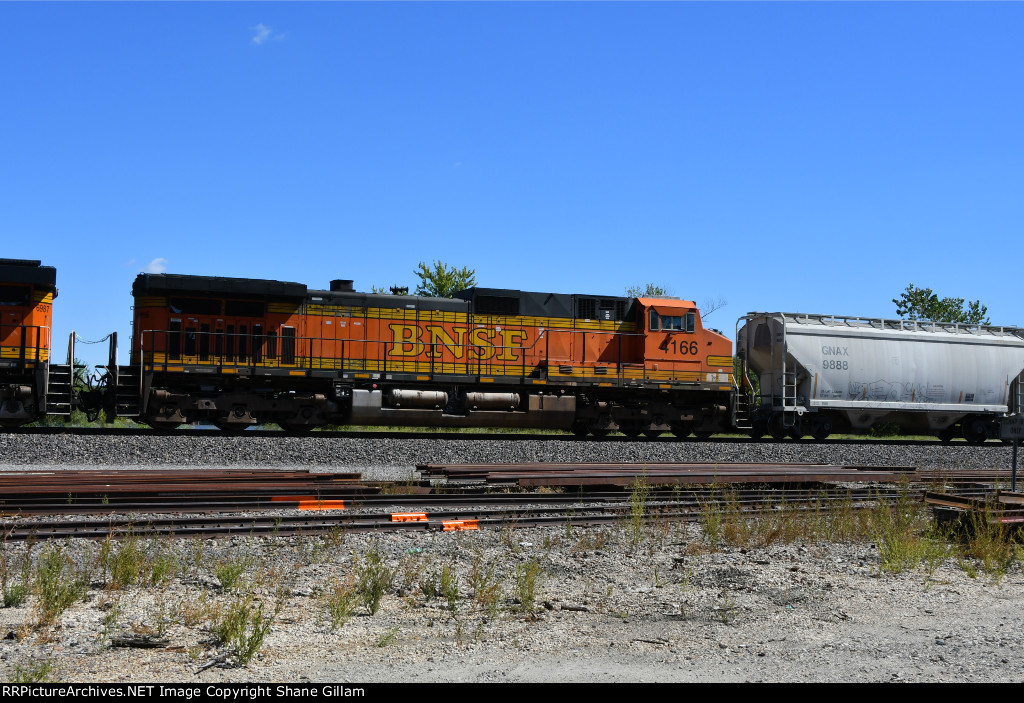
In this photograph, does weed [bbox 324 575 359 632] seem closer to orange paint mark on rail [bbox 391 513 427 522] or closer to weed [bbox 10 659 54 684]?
weed [bbox 10 659 54 684]

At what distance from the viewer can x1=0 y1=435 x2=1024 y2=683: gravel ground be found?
4910mm

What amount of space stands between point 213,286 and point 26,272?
3.56 metres

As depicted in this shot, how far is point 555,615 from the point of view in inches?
246

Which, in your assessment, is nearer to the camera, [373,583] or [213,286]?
[373,583]

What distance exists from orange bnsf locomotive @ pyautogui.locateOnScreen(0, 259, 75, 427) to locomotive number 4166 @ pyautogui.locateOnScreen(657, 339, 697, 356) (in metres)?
13.3

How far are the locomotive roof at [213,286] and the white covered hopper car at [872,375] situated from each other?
11.6 m

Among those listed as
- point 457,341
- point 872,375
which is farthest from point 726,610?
point 872,375

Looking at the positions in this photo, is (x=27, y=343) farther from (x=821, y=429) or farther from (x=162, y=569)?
(x=821, y=429)

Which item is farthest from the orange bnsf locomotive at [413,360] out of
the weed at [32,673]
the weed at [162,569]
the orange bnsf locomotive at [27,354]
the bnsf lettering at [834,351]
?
the weed at [32,673]

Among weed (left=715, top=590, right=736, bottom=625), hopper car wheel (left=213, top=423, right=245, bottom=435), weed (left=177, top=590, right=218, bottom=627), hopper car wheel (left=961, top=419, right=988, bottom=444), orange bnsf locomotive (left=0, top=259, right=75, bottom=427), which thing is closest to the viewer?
weed (left=177, top=590, right=218, bottom=627)

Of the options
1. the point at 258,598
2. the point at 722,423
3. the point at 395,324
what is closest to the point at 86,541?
the point at 258,598

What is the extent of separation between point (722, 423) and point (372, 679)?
18.8 meters

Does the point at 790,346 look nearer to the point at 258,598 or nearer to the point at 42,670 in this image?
the point at 258,598

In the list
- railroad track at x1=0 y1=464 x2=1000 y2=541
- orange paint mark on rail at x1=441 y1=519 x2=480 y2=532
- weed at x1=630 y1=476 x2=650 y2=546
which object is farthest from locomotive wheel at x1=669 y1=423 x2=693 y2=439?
orange paint mark on rail at x1=441 y1=519 x2=480 y2=532
